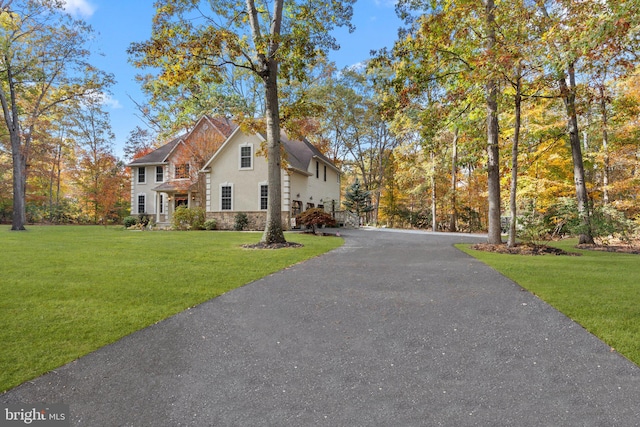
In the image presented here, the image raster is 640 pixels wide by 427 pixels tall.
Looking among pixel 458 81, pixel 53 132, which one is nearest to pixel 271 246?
pixel 458 81

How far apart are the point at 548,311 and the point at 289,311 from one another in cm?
329

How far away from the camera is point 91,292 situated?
4945 millimetres

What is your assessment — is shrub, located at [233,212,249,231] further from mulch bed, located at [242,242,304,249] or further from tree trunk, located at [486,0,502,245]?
tree trunk, located at [486,0,502,245]

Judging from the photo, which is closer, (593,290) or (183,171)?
(593,290)

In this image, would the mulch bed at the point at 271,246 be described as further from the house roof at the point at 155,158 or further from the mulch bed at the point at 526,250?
the house roof at the point at 155,158

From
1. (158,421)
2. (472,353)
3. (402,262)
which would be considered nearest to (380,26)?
(402,262)

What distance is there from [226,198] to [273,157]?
10.7 metres

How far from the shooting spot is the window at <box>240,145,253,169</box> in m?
21.5

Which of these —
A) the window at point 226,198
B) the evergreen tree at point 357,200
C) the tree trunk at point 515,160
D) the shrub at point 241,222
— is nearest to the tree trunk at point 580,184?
the tree trunk at point 515,160

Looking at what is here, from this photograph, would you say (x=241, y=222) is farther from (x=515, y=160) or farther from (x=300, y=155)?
(x=515, y=160)

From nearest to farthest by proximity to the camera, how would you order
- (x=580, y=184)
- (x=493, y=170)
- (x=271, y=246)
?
(x=271, y=246)
(x=493, y=170)
(x=580, y=184)

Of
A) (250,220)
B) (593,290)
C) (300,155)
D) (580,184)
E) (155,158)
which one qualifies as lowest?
(593,290)

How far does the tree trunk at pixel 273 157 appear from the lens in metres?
12.0

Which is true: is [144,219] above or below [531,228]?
above
